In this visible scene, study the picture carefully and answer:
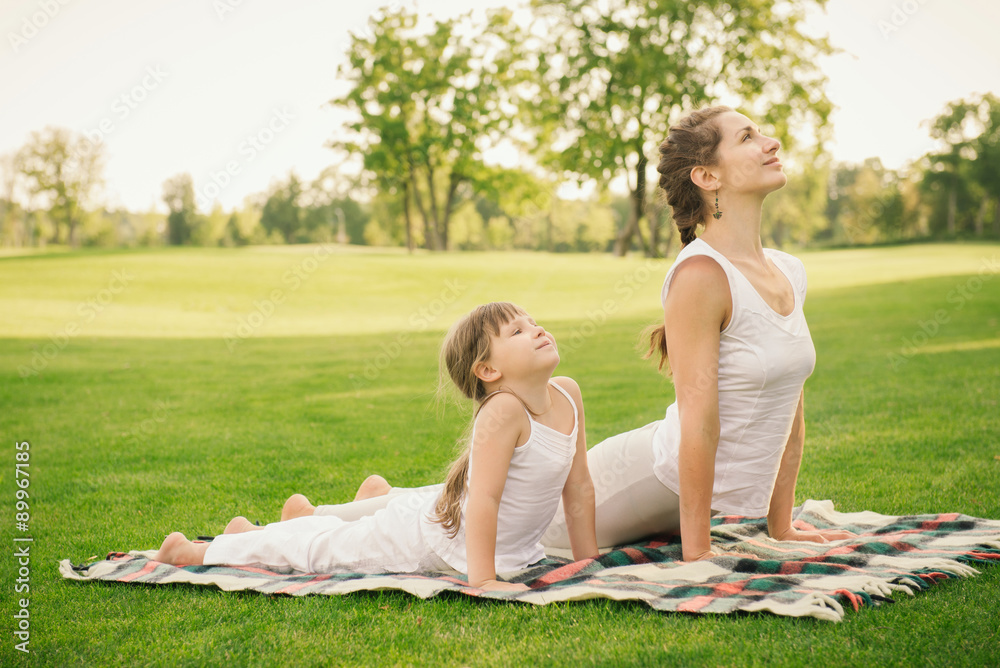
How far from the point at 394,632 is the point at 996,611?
217cm

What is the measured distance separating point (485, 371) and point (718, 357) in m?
0.97

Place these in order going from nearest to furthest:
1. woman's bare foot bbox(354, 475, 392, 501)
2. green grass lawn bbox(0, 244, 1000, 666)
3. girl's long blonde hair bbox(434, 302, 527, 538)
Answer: green grass lawn bbox(0, 244, 1000, 666), girl's long blonde hair bbox(434, 302, 527, 538), woman's bare foot bbox(354, 475, 392, 501)

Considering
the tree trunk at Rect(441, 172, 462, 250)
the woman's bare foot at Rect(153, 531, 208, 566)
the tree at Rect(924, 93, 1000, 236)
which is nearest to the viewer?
the woman's bare foot at Rect(153, 531, 208, 566)

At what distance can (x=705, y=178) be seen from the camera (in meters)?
3.17

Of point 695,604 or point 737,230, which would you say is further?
point 737,230

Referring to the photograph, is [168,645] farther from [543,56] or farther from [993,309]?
[543,56]

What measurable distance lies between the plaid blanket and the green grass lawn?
0.22 feet

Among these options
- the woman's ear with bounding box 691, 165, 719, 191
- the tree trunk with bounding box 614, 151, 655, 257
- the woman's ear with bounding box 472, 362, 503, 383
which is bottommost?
the woman's ear with bounding box 472, 362, 503, 383

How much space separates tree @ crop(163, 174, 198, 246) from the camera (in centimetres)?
8050

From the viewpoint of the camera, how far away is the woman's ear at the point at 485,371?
312 cm

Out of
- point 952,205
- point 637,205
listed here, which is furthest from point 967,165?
point 637,205

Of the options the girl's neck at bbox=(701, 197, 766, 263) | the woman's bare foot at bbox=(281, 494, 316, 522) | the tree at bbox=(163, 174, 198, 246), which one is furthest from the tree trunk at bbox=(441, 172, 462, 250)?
the girl's neck at bbox=(701, 197, 766, 263)

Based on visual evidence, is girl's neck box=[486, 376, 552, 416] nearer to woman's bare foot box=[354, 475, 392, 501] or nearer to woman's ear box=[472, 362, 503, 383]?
woman's ear box=[472, 362, 503, 383]

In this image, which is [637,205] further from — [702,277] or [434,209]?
[702,277]
